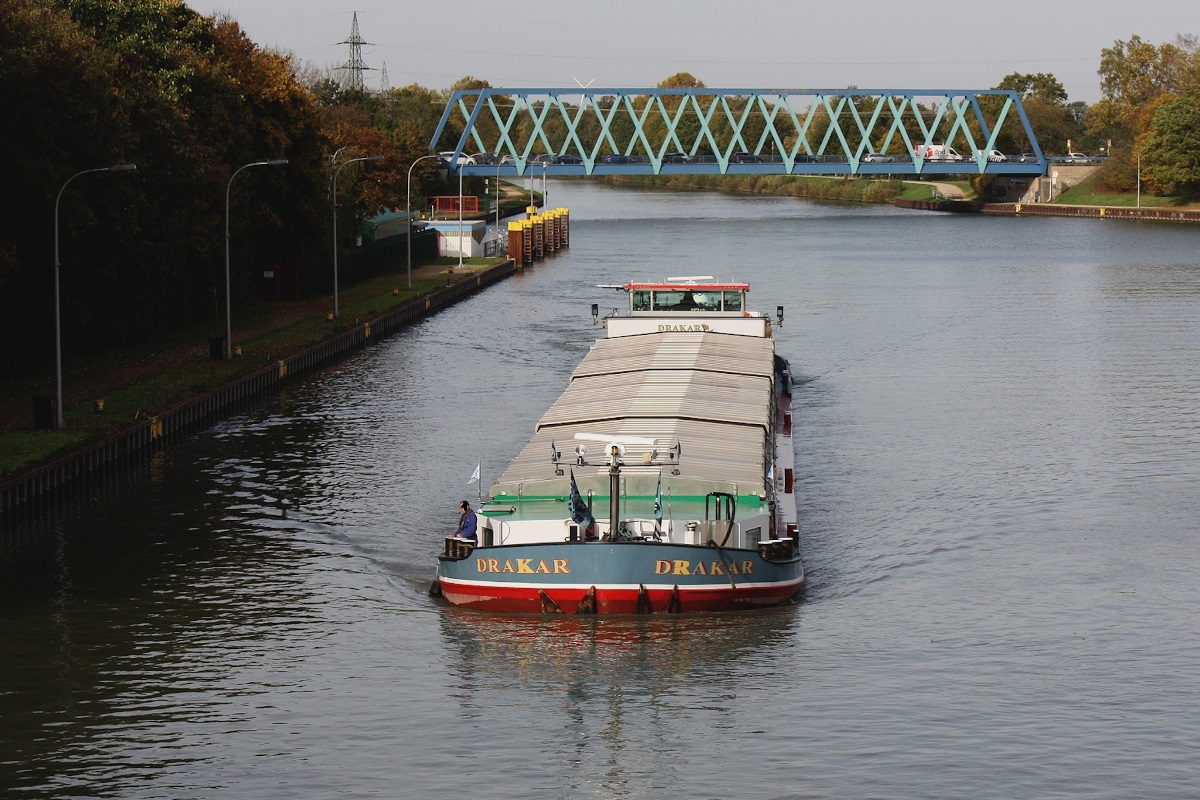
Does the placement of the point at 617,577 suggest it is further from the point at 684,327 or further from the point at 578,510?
the point at 684,327

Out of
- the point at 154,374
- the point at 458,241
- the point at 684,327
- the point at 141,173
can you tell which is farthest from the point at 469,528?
the point at 458,241

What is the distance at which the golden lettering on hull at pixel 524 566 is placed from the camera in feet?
99.8

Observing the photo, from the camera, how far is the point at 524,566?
3069 centimetres

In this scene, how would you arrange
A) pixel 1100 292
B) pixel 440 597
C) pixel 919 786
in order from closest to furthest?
pixel 919 786, pixel 440 597, pixel 1100 292

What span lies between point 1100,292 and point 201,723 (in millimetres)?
79790

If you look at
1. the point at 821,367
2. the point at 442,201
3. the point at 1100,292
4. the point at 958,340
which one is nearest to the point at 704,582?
the point at 821,367

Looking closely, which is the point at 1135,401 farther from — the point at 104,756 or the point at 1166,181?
the point at 1166,181

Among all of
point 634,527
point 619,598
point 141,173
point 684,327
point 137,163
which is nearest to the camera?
point 619,598

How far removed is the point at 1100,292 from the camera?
97562 millimetres

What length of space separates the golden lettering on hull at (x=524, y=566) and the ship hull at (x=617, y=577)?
18 mm

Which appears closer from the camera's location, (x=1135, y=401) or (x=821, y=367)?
(x=1135, y=401)

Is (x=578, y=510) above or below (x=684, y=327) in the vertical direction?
below

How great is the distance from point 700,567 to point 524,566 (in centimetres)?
319

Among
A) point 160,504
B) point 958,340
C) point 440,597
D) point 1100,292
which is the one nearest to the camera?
point 440,597
